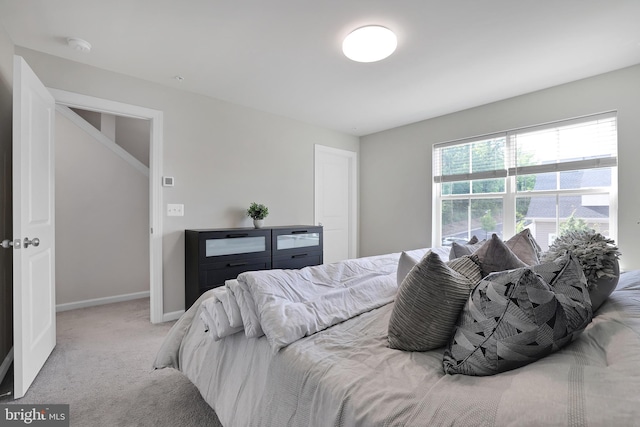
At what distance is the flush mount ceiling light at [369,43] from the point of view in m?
2.10

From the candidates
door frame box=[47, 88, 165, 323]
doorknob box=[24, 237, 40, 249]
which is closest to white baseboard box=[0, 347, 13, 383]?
doorknob box=[24, 237, 40, 249]

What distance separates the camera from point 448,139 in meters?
3.85

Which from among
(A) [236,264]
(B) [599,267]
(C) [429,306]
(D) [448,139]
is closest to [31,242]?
(A) [236,264]

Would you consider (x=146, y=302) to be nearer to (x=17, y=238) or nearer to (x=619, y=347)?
(x=17, y=238)

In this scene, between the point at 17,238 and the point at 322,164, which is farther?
the point at 322,164

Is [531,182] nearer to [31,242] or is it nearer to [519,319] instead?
[519,319]

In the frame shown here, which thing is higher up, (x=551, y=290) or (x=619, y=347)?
(x=551, y=290)

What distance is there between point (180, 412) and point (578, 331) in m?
1.88

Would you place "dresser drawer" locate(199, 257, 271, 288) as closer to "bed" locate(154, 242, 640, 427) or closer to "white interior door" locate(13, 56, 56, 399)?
"white interior door" locate(13, 56, 56, 399)

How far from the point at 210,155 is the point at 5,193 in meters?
1.70

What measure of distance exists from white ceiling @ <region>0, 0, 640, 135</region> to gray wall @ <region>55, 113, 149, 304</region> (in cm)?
139

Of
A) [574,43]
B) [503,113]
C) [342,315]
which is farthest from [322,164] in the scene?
[342,315]

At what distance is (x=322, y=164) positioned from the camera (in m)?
4.54

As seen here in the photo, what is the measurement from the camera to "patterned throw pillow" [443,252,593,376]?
83 cm
